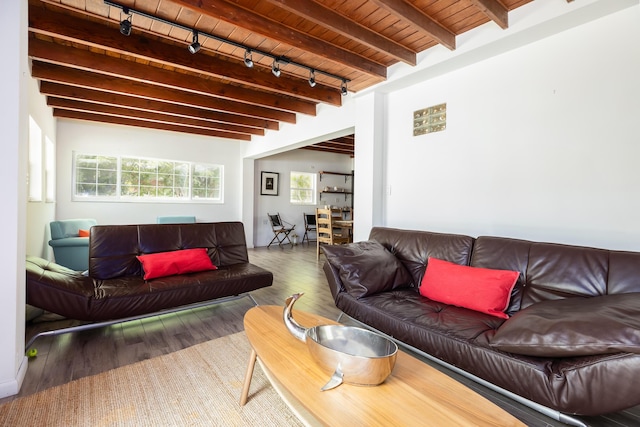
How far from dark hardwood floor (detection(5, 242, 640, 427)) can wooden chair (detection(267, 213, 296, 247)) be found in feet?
12.3

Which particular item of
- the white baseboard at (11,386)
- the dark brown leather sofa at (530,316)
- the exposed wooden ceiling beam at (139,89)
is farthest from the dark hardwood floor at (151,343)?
the exposed wooden ceiling beam at (139,89)

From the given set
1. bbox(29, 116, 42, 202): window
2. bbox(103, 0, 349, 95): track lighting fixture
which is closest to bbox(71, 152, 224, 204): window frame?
Answer: bbox(29, 116, 42, 202): window

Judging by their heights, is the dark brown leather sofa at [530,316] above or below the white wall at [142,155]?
below

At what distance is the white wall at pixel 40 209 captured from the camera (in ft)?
11.1

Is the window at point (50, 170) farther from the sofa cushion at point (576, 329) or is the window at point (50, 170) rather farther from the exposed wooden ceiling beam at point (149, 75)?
the sofa cushion at point (576, 329)

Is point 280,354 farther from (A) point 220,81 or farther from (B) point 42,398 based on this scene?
(A) point 220,81

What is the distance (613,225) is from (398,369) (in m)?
2.01

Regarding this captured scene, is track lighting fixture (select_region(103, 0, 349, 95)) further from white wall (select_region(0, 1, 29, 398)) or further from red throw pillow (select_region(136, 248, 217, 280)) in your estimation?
red throw pillow (select_region(136, 248, 217, 280))

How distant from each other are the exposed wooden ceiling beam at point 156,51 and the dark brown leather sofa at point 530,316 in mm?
2190

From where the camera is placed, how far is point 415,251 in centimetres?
264

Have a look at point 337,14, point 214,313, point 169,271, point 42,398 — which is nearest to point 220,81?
point 337,14

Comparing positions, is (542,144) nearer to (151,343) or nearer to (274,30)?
(274,30)

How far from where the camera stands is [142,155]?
602 cm

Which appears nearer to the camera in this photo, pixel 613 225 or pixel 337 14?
pixel 613 225
